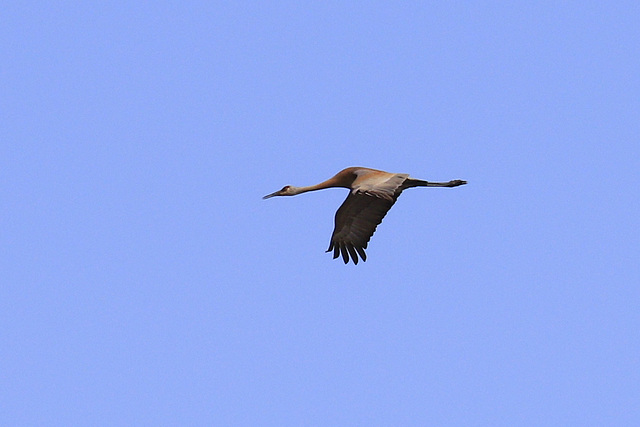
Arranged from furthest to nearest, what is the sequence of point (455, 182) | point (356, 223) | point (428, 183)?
point (455, 182), point (356, 223), point (428, 183)

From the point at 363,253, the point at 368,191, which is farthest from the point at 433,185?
the point at 368,191

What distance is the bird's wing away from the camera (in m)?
18.5

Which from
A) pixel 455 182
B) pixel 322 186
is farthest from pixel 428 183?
pixel 322 186

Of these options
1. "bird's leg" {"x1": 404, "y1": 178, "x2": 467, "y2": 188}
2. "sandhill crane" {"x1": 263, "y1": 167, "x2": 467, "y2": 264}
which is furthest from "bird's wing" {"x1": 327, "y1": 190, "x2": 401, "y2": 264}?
"bird's leg" {"x1": 404, "y1": 178, "x2": 467, "y2": 188}

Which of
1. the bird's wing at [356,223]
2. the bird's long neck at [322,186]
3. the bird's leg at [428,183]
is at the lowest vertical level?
the bird's wing at [356,223]

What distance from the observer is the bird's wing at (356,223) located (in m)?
18.5

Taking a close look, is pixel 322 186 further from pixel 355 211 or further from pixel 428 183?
pixel 428 183

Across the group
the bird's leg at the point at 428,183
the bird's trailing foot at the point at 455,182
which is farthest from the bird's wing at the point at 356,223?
the bird's trailing foot at the point at 455,182

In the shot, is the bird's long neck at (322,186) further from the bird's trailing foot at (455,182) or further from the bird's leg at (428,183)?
the bird's trailing foot at (455,182)

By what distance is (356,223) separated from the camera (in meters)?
18.9

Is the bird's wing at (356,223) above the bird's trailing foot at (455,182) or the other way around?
the other way around

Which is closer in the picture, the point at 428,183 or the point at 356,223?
the point at 428,183

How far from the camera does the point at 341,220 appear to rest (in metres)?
18.9

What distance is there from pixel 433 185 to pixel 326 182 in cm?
188
